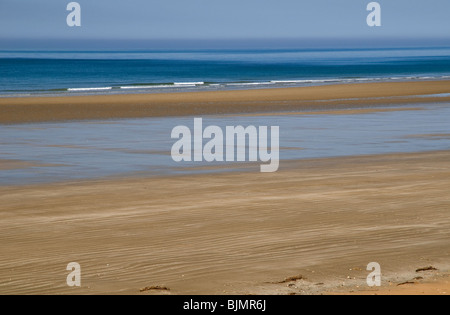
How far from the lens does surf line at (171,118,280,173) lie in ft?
51.8

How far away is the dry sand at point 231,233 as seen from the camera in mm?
7562

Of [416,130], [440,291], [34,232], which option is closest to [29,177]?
[34,232]

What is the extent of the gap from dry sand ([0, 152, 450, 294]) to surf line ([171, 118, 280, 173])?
2.05 meters

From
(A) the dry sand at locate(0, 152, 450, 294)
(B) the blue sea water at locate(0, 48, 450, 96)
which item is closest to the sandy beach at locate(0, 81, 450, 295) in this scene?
(A) the dry sand at locate(0, 152, 450, 294)

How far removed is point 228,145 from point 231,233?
8757mm

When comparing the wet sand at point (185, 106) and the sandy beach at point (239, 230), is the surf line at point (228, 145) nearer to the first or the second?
the sandy beach at point (239, 230)

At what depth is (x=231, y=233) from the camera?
30.9ft

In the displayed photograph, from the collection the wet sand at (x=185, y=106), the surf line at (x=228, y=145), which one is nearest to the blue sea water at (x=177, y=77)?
the wet sand at (x=185, y=106)

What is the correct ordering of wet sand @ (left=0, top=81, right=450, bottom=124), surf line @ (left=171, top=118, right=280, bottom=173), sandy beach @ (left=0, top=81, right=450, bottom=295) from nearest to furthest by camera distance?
sandy beach @ (left=0, top=81, right=450, bottom=295) < surf line @ (left=171, top=118, right=280, bottom=173) < wet sand @ (left=0, top=81, right=450, bottom=124)

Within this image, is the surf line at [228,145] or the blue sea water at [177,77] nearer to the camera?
the surf line at [228,145]

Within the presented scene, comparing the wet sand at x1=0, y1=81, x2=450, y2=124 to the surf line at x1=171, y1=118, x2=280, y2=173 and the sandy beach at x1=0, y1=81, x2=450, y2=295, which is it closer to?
the surf line at x1=171, y1=118, x2=280, y2=173

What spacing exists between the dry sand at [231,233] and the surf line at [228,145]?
2051mm

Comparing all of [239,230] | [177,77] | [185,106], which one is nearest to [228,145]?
[239,230]

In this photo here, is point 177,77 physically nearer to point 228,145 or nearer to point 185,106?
point 185,106
